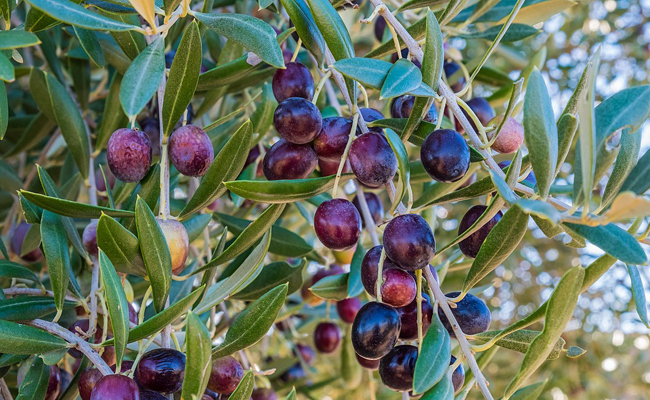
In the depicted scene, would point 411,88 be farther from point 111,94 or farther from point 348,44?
point 111,94

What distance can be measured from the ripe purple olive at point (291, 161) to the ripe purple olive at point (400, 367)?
0.95 ft

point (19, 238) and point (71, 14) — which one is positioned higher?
point (71, 14)

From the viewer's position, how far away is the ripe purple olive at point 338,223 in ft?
2.89

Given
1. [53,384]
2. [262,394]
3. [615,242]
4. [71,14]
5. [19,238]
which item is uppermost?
[71,14]

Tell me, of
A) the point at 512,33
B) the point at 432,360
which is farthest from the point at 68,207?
the point at 512,33

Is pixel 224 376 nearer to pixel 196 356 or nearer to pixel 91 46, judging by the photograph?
pixel 196 356

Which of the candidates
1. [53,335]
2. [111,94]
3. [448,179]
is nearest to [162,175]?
[53,335]

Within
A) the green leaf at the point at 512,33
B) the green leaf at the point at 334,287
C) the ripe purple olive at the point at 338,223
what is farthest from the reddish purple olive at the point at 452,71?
the ripe purple olive at the point at 338,223

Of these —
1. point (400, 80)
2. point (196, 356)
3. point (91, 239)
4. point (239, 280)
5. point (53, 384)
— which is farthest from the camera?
point (91, 239)

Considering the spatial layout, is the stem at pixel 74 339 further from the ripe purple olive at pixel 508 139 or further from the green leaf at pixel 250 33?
the ripe purple olive at pixel 508 139

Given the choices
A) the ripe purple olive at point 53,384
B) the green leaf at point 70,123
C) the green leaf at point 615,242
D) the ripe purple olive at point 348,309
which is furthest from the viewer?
the ripe purple olive at point 348,309

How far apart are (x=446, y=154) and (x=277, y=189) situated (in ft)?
0.71

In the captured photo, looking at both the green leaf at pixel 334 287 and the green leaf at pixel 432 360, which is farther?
the green leaf at pixel 334 287

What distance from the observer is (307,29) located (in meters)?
0.92
